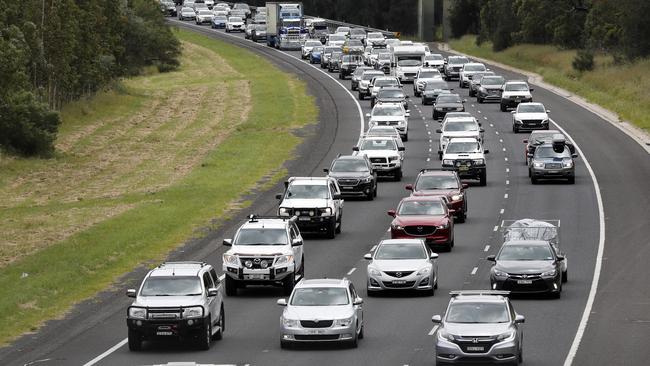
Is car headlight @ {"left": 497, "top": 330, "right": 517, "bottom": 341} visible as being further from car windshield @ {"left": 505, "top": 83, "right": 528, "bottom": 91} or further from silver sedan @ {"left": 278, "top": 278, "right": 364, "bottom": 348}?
car windshield @ {"left": 505, "top": 83, "right": 528, "bottom": 91}

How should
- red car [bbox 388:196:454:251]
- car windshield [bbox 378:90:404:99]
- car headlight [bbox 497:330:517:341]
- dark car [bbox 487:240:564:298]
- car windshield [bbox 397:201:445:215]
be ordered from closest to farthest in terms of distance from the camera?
car headlight [bbox 497:330:517:341]
dark car [bbox 487:240:564:298]
red car [bbox 388:196:454:251]
car windshield [bbox 397:201:445:215]
car windshield [bbox 378:90:404:99]

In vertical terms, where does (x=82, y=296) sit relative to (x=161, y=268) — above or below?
below

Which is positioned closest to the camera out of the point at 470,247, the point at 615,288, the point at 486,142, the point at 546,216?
the point at 615,288

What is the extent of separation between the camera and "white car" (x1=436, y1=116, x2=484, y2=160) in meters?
73.7

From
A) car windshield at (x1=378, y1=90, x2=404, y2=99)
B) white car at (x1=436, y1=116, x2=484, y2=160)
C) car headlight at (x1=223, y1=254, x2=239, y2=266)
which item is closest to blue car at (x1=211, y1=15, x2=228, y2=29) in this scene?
car windshield at (x1=378, y1=90, x2=404, y2=99)

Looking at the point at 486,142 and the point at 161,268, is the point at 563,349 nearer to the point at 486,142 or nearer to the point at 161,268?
the point at 161,268

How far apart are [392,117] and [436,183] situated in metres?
27.3

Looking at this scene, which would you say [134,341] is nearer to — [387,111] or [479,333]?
[479,333]

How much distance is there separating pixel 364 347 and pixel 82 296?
39.0ft

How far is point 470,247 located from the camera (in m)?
50.1

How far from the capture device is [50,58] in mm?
95812

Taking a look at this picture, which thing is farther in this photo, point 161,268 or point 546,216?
point 546,216

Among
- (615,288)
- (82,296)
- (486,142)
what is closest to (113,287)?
(82,296)

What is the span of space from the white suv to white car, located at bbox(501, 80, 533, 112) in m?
45.1
